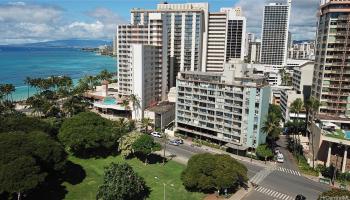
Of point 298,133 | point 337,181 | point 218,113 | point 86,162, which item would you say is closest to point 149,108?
point 218,113

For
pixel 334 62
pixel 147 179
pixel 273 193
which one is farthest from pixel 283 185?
pixel 334 62

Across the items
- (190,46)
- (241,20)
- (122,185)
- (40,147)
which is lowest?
(122,185)

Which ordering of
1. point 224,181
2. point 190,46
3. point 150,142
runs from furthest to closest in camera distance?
point 190,46, point 150,142, point 224,181

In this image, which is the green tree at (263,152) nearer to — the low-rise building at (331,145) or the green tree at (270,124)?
the green tree at (270,124)

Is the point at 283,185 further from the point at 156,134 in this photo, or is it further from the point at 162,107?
the point at 162,107

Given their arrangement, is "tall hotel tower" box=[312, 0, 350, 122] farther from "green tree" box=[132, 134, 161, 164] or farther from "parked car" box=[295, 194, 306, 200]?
"green tree" box=[132, 134, 161, 164]

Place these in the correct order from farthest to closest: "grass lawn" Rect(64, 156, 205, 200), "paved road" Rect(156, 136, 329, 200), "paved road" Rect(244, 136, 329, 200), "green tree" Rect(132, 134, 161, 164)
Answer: "green tree" Rect(132, 134, 161, 164) → "paved road" Rect(156, 136, 329, 200) → "paved road" Rect(244, 136, 329, 200) → "grass lawn" Rect(64, 156, 205, 200)

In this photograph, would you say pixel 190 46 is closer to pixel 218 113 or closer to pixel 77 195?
pixel 218 113

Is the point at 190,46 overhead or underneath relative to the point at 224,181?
overhead

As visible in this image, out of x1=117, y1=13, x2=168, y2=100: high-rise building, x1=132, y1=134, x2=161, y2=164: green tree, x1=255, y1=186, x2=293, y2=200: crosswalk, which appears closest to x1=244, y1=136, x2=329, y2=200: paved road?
x1=255, y1=186, x2=293, y2=200: crosswalk
